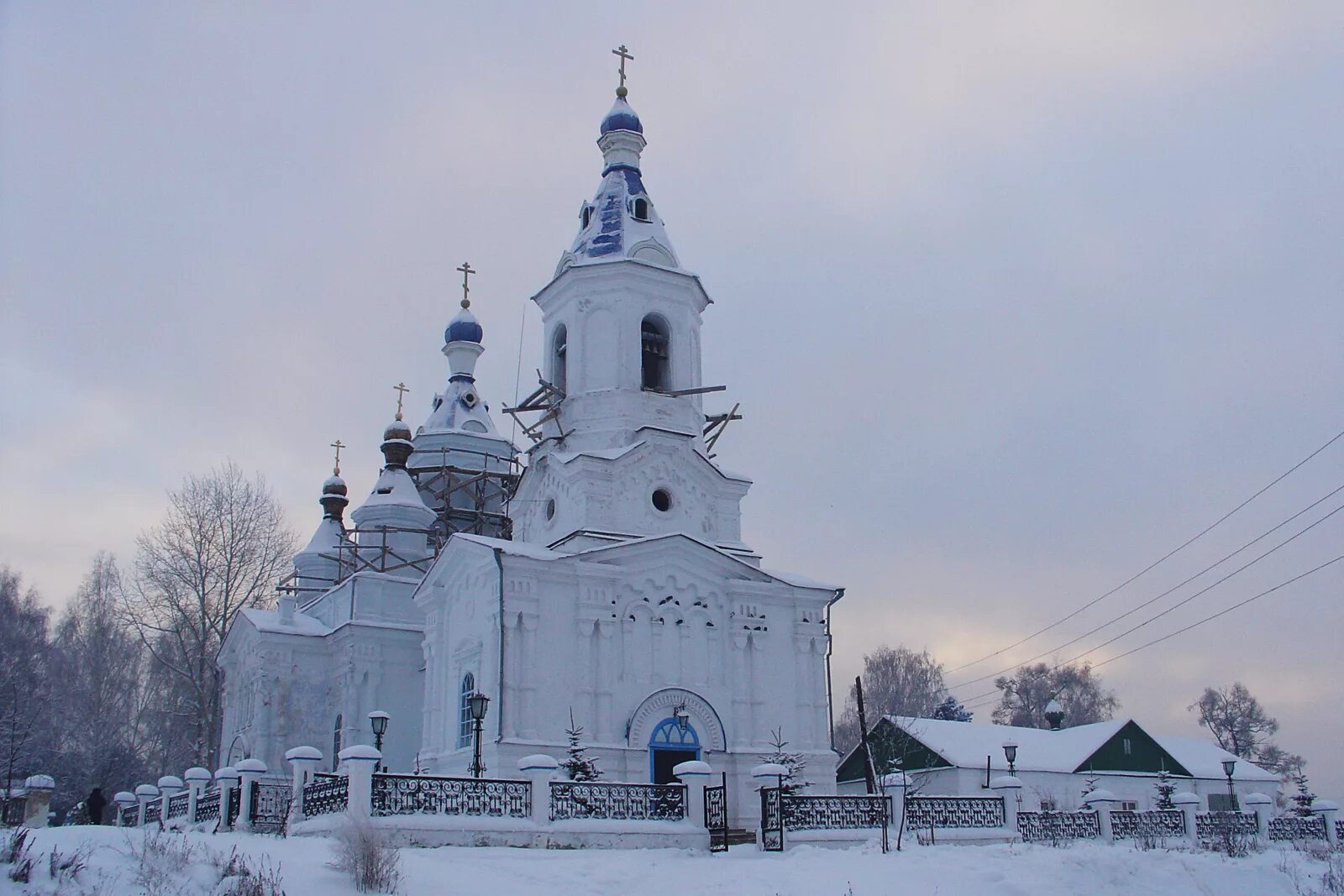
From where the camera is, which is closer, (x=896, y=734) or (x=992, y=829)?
(x=992, y=829)

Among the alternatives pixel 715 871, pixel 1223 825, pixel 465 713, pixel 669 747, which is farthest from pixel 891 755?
pixel 715 871

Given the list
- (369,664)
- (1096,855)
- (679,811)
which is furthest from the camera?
(369,664)

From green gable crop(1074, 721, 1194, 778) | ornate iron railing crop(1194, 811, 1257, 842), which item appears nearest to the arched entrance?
ornate iron railing crop(1194, 811, 1257, 842)

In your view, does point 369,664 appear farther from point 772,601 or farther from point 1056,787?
point 1056,787

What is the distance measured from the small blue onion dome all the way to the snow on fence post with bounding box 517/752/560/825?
15.9 m

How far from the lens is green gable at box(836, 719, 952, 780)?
30469 millimetres

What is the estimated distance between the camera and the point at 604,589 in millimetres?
20938

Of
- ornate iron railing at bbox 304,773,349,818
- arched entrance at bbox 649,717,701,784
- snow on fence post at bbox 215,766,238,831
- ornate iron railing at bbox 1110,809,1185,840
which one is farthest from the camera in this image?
arched entrance at bbox 649,717,701,784

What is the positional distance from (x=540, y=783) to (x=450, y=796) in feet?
3.71

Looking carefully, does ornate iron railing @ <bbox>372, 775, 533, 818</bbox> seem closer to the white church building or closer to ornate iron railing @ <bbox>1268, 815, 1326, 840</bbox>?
the white church building

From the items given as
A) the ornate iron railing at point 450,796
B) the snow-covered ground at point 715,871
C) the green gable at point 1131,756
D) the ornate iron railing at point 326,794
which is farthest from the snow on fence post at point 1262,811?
the ornate iron railing at point 326,794

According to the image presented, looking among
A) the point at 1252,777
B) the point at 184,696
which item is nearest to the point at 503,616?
the point at 184,696

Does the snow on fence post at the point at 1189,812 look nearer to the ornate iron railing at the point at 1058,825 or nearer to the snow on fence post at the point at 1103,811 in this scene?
the snow on fence post at the point at 1103,811

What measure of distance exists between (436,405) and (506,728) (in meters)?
17.4
